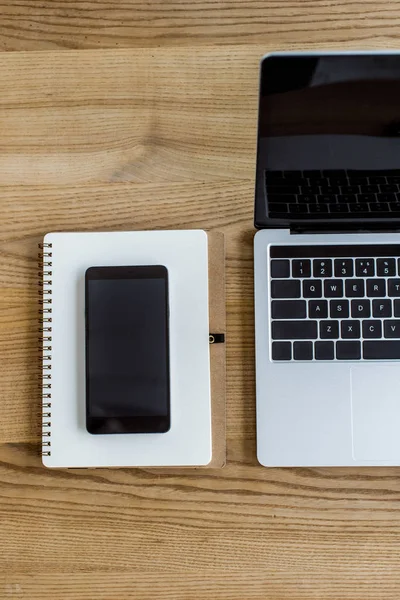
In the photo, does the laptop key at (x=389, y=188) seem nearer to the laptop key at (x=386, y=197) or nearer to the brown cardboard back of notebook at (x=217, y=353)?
the laptop key at (x=386, y=197)

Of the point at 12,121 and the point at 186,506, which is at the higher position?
the point at 12,121

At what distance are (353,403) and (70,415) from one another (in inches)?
11.8

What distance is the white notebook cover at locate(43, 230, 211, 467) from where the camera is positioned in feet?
1.97

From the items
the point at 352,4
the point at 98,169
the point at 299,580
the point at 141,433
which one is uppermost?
the point at 352,4

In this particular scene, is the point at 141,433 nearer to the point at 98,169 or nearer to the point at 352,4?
the point at 98,169

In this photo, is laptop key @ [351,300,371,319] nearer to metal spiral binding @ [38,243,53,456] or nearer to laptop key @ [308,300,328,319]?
laptop key @ [308,300,328,319]

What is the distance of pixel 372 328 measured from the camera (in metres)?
0.59

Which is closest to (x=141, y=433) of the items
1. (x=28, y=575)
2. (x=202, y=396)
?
(x=202, y=396)

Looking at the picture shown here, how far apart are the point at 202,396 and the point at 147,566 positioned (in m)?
0.19

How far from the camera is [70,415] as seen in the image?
0.60m

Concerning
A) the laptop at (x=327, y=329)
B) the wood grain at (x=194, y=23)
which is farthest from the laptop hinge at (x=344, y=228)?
the wood grain at (x=194, y=23)

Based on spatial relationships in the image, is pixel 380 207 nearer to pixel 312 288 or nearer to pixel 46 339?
pixel 312 288

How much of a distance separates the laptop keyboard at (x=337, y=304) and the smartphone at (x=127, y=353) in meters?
0.12

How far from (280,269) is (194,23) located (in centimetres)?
29
